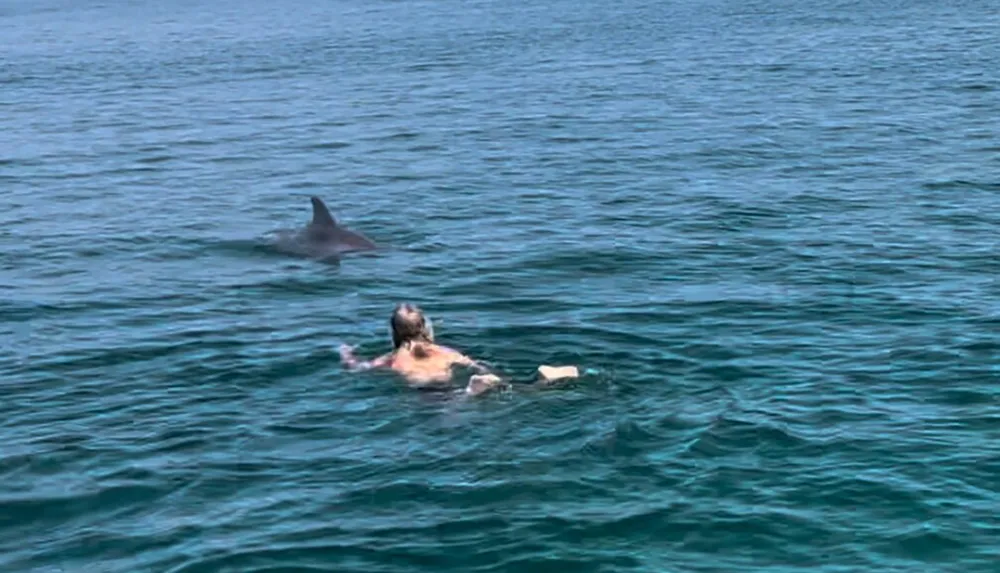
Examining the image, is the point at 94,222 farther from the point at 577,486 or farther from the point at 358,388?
the point at 577,486

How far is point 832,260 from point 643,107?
21.1 metres

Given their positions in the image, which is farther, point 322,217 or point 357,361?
point 322,217

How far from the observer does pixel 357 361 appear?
19.8 m

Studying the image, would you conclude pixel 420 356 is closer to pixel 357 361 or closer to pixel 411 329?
pixel 411 329

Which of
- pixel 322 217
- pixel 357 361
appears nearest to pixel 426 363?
pixel 357 361

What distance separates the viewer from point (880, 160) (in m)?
34.9

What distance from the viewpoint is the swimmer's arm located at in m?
18.7

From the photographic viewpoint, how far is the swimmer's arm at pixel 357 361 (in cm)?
1869

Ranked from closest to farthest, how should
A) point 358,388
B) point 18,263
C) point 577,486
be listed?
1. point 577,486
2. point 358,388
3. point 18,263

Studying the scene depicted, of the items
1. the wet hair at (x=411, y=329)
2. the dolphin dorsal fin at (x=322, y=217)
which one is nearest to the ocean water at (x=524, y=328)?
the wet hair at (x=411, y=329)

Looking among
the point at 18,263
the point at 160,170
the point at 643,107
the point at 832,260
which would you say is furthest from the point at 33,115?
the point at 832,260

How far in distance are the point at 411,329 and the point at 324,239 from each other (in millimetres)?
9470

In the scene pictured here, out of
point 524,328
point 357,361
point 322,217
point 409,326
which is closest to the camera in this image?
point 409,326

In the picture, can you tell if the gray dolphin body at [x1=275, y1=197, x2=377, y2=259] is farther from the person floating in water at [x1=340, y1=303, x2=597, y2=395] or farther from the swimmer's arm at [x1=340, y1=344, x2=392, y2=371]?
the person floating in water at [x1=340, y1=303, x2=597, y2=395]
